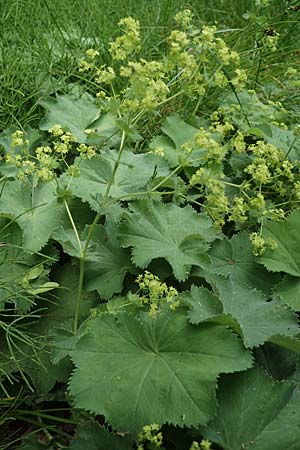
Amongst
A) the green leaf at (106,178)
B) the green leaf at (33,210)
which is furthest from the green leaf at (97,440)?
the green leaf at (106,178)

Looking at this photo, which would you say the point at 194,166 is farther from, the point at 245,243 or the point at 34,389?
the point at 34,389

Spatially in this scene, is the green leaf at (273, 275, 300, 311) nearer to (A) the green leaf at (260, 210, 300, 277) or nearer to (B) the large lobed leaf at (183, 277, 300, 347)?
(A) the green leaf at (260, 210, 300, 277)

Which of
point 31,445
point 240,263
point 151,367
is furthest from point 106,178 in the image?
point 31,445

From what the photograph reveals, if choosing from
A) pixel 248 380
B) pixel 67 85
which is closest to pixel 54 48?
pixel 67 85

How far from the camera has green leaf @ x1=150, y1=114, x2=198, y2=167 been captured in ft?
8.27

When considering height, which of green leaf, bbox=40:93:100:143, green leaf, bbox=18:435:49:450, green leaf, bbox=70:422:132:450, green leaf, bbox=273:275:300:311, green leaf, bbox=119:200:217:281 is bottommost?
green leaf, bbox=18:435:49:450

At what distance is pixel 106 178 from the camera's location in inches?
87.8

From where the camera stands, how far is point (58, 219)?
214 cm

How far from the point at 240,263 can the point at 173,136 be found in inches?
25.8

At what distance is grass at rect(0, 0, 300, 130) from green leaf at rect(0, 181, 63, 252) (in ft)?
1.63

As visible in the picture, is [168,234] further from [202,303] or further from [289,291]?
[289,291]

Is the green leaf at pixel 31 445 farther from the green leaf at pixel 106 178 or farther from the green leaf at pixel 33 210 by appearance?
the green leaf at pixel 106 178

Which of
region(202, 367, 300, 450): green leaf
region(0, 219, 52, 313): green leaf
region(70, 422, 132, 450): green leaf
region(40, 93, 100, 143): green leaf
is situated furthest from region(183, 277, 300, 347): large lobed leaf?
region(40, 93, 100, 143): green leaf

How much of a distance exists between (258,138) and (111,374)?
1376 mm
